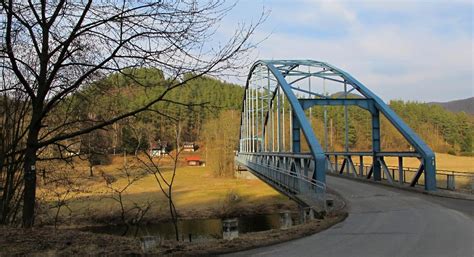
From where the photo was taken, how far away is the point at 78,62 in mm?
8797

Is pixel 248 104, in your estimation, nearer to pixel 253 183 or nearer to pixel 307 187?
pixel 253 183

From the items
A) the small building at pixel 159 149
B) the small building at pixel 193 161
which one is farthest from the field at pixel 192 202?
the small building at pixel 193 161

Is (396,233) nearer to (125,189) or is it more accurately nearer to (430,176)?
(125,189)

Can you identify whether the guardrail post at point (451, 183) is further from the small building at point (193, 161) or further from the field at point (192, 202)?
the small building at point (193, 161)

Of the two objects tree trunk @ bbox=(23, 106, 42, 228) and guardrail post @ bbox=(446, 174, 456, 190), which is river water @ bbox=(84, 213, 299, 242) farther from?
tree trunk @ bbox=(23, 106, 42, 228)

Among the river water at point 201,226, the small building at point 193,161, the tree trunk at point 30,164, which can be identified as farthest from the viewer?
the small building at point 193,161

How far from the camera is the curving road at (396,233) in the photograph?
7164mm

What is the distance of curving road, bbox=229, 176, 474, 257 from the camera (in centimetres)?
716

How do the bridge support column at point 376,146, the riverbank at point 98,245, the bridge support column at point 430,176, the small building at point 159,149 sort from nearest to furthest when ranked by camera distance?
the riverbank at point 98,245 < the small building at point 159,149 < the bridge support column at point 430,176 < the bridge support column at point 376,146

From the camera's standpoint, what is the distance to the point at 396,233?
28.7ft

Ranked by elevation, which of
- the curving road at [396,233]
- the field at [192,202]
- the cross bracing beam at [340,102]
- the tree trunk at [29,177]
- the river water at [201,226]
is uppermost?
the cross bracing beam at [340,102]

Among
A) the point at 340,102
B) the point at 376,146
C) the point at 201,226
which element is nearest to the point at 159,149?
the point at 340,102

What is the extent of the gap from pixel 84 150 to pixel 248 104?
41421 millimetres

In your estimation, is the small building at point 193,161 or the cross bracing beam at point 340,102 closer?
the cross bracing beam at point 340,102
